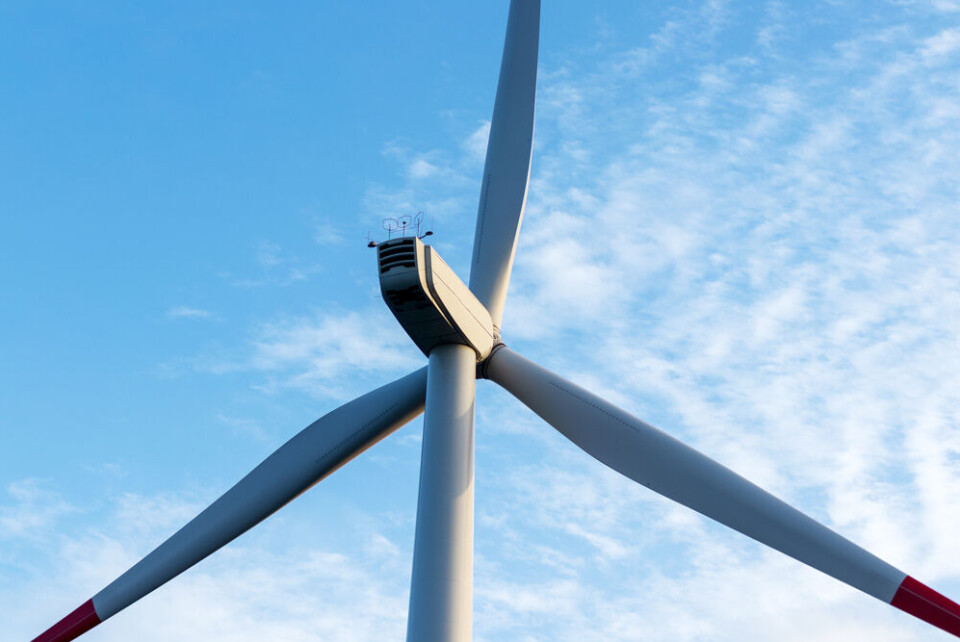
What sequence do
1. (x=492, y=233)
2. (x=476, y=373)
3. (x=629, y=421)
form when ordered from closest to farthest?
(x=629, y=421) < (x=476, y=373) < (x=492, y=233)

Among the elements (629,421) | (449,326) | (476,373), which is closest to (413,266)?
(449,326)

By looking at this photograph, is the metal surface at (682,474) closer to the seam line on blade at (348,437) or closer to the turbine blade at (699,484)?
the turbine blade at (699,484)

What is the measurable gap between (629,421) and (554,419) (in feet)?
5.73

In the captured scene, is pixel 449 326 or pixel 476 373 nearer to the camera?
pixel 449 326

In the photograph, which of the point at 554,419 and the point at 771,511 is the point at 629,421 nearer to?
the point at 554,419

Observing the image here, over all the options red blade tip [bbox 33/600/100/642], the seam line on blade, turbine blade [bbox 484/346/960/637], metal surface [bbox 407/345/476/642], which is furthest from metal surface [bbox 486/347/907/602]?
red blade tip [bbox 33/600/100/642]

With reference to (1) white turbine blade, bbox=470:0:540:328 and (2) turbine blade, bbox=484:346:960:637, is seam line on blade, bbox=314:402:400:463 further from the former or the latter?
(1) white turbine blade, bbox=470:0:540:328

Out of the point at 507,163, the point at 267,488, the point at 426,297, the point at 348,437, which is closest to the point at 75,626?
the point at 267,488

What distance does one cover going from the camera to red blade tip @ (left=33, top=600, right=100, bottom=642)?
2316 cm

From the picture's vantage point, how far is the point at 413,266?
21312 mm

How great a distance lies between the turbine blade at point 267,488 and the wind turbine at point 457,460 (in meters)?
0.02

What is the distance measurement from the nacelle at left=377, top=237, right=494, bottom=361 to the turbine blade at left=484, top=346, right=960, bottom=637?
4.97ft

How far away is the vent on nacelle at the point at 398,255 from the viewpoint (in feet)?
70.1

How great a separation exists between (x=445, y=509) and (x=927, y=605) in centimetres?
861
